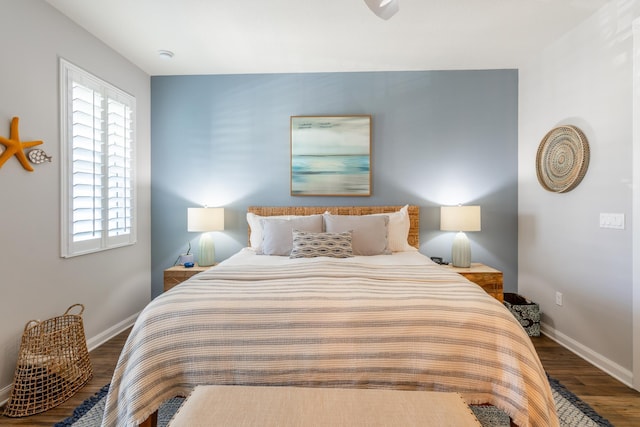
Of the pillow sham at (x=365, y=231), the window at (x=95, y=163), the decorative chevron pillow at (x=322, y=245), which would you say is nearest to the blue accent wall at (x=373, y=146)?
the window at (x=95, y=163)

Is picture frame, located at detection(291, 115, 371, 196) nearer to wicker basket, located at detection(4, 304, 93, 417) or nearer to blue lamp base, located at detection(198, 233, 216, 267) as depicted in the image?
blue lamp base, located at detection(198, 233, 216, 267)

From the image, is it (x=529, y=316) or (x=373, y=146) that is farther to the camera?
(x=373, y=146)

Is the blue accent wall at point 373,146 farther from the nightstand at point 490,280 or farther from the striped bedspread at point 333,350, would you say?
the striped bedspread at point 333,350

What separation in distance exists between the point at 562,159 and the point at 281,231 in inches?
100

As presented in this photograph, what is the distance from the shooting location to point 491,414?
195 cm

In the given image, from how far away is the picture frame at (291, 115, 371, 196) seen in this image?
362cm

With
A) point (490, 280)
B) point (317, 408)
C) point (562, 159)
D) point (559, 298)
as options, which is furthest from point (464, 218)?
point (317, 408)

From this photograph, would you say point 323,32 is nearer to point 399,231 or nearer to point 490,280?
point 399,231

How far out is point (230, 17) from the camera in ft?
8.41

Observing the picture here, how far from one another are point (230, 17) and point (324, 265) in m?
2.06

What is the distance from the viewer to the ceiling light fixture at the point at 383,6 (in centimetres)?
167

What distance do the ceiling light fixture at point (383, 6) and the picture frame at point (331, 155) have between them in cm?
182

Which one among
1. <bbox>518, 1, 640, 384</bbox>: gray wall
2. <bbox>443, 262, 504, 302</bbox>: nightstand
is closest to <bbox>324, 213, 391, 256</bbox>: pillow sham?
<bbox>443, 262, 504, 302</bbox>: nightstand

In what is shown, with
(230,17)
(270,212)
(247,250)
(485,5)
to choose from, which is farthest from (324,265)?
(485,5)
